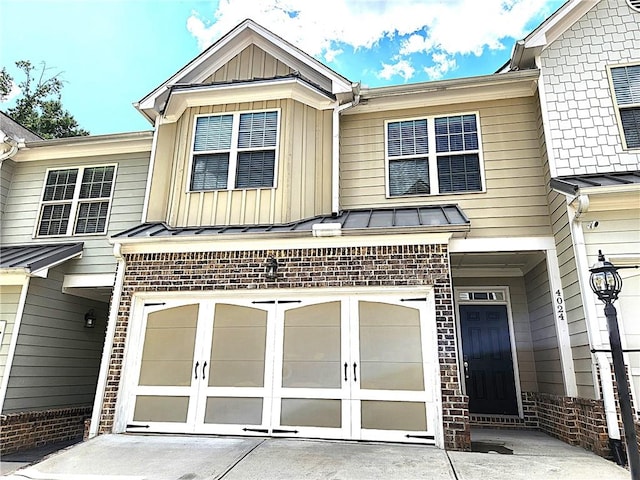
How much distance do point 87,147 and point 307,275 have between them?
20.4 feet

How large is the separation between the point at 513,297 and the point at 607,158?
2901 mm

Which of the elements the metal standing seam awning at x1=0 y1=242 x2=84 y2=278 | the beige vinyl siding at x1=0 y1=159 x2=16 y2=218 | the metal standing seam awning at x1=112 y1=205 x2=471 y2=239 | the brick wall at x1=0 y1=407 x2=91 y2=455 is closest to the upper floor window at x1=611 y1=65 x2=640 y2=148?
the metal standing seam awning at x1=112 y1=205 x2=471 y2=239

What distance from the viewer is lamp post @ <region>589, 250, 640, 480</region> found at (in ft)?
10.6

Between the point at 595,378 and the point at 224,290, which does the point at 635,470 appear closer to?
the point at 595,378

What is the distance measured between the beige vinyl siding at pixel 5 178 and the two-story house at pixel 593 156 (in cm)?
1065

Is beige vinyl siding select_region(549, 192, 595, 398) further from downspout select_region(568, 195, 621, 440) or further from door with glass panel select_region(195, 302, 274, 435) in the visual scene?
door with glass panel select_region(195, 302, 274, 435)

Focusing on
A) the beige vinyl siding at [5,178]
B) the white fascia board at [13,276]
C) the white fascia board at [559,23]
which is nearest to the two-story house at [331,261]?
the white fascia board at [559,23]

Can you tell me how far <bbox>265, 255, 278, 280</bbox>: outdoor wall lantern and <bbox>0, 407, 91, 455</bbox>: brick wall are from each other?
5.23 m

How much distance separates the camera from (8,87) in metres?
18.7

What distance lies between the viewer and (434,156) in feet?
23.2

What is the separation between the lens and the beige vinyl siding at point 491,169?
255 inches

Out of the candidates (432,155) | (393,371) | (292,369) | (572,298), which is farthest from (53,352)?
(572,298)

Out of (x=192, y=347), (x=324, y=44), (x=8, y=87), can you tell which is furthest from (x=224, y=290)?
(x=8, y=87)

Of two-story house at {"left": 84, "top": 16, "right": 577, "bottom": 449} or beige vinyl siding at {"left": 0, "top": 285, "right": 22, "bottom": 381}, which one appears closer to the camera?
two-story house at {"left": 84, "top": 16, "right": 577, "bottom": 449}
